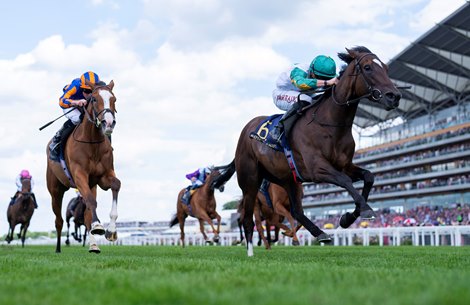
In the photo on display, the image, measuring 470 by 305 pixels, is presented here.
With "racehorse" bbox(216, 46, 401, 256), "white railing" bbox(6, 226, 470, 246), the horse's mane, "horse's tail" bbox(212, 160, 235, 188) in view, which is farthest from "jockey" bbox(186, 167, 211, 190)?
the horse's mane

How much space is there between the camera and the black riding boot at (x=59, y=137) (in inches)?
343

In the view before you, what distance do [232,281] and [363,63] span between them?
3.83m

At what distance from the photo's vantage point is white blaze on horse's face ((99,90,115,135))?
7391 millimetres

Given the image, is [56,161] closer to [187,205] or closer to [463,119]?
[187,205]

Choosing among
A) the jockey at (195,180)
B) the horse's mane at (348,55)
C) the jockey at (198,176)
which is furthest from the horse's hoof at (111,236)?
the jockey at (198,176)

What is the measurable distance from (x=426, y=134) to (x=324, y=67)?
6246 cm

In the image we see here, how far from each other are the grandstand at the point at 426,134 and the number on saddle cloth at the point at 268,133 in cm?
4076

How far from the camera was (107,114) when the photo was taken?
7453mm

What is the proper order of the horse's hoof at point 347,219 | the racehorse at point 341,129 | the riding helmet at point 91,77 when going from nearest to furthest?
the racehorse at point 341,129 < the horse's hoof at point 347,219 < the riding helmet at point 91,77

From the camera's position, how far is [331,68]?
752 cm

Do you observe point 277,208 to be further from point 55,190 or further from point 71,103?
point 71,103

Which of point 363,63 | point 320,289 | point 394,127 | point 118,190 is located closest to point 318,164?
point 363,63

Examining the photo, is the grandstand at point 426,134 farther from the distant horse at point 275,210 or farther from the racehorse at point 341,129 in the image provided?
the racehorse at point 341,129

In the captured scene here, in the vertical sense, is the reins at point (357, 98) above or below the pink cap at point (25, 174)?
below
